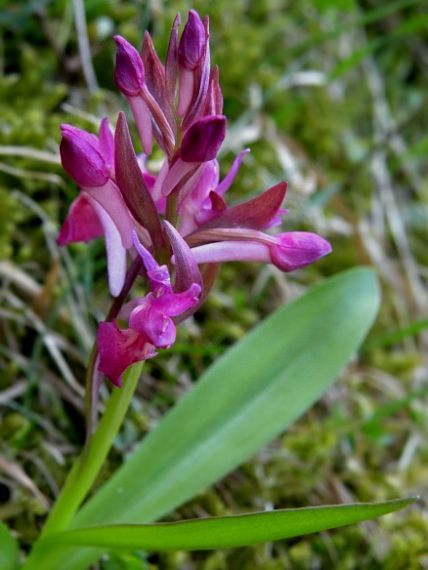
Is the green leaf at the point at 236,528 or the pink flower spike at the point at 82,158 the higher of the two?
the pink flower spike at the point at 82,158

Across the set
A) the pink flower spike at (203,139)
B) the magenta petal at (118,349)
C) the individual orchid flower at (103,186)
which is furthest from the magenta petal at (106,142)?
the magenta petal at (118,349)

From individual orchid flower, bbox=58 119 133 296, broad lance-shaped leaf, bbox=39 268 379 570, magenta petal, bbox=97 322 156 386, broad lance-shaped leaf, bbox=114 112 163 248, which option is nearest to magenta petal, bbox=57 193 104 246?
individual orchid flower, bbox=58 119 133 296

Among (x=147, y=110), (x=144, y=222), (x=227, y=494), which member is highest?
(x=147, y=110)

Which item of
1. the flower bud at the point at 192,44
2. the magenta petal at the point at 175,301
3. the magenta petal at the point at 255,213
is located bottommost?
the magenta petal at the point at 175,301

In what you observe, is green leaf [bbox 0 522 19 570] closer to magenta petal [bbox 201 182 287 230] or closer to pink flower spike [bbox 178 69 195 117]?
magenta petal [bbox 201 182 287 230]

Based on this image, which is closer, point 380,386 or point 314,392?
point 314,392

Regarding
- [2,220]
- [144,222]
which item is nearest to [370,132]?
[2,220]

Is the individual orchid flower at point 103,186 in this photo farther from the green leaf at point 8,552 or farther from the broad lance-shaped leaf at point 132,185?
the green leaf at point 8,552

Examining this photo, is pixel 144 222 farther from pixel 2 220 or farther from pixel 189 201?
pixel 2 220
